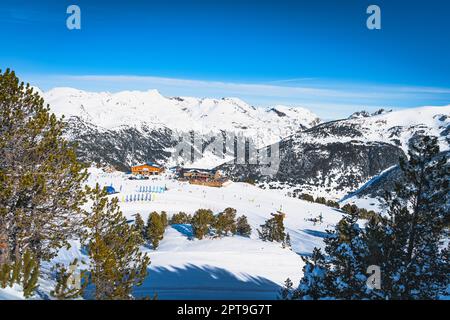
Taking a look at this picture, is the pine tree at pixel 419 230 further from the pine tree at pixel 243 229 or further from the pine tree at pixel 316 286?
the pine tree at pixel 243 229

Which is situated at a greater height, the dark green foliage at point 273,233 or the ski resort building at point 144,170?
the ski resort building at point 144,170

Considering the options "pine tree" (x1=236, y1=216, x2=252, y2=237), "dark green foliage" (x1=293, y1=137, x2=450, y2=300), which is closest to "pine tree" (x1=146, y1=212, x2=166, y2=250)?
"pine tree" (x1=236, y1=216, x2=252, y2=237)

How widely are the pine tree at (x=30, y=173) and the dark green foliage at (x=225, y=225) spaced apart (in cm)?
2904

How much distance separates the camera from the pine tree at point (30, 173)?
1137cm

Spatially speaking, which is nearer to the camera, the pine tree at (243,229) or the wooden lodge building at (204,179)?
the pine tree at (243,229)

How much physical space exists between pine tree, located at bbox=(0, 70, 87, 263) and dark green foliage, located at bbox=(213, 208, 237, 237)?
29040 millimetres

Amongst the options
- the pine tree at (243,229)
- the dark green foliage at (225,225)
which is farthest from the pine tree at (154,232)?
the pine tree at (243,229)

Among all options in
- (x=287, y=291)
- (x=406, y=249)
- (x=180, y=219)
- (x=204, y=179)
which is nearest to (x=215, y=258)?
(x=287, y=291)

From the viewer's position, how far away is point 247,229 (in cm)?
4566
